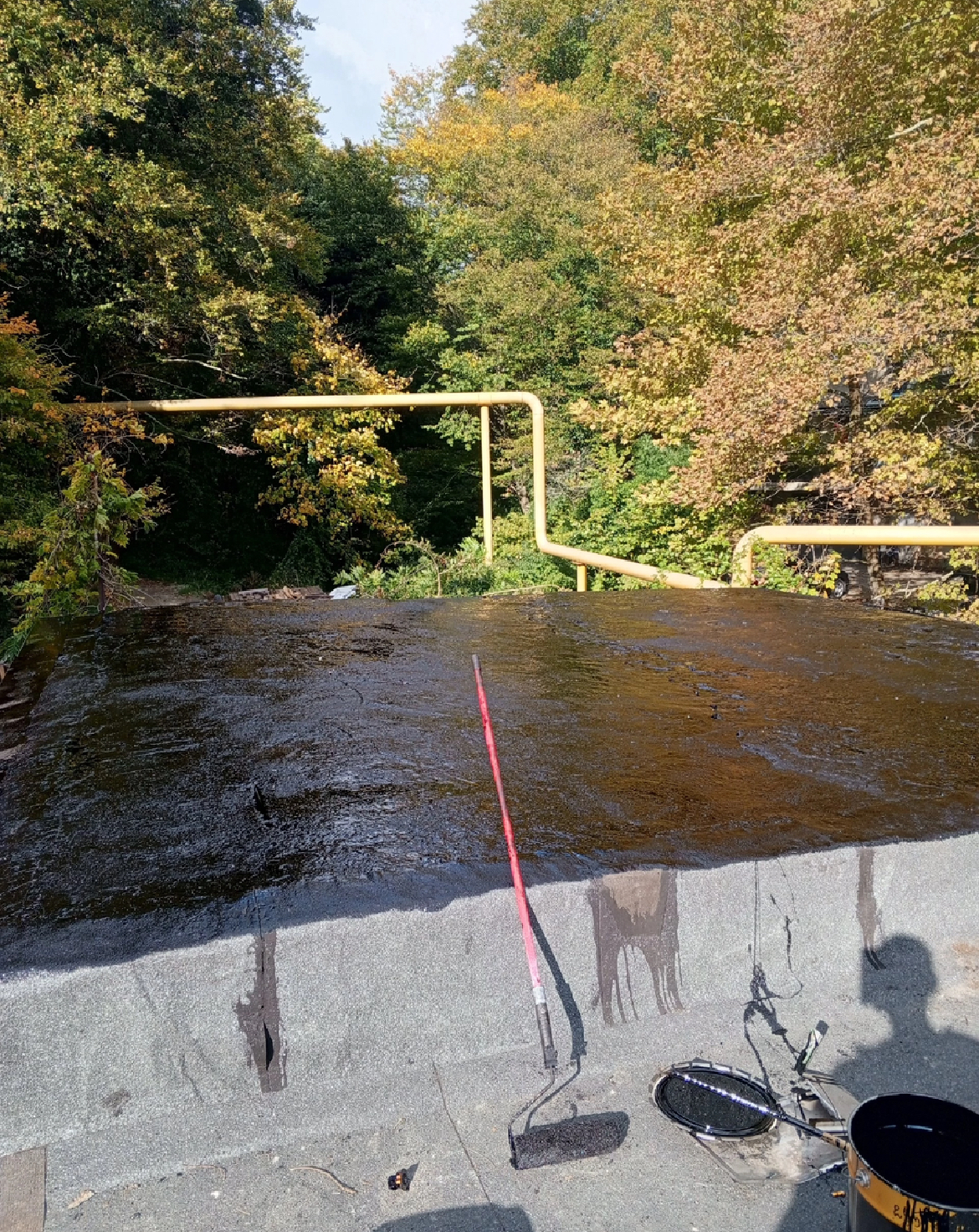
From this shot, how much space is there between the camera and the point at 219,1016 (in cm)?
153

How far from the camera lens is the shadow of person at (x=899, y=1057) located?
4.55 ft

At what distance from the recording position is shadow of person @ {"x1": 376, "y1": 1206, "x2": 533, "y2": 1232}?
4.38 ft

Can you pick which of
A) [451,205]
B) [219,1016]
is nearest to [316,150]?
[451,205]

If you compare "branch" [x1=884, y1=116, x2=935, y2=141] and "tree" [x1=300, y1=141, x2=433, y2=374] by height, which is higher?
"tree" [x1=300, y1=141, x2=433, y2=374]

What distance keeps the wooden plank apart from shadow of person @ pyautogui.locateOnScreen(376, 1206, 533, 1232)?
0.56 meters

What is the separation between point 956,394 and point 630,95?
11310 mm

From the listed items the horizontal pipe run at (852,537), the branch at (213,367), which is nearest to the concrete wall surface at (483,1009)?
the horizontal pipe run at (852,537)

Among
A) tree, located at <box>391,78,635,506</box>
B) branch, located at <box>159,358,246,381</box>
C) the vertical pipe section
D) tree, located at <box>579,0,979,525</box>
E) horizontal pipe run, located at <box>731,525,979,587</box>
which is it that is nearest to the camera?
horizontal pipe run, located at <box>731,525,979,587</box>

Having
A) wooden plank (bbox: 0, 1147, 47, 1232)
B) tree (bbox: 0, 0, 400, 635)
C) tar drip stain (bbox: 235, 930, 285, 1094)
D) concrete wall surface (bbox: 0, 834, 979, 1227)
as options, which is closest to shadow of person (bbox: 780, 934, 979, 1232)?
concrete wall surface (bbox: 0, 834, 979, 1227)

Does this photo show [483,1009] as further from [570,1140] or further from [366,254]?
[366,254]

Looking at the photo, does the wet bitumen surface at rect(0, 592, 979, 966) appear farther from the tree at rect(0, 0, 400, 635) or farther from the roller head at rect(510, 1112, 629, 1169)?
the tree at rect(0, 0, 400, 635)

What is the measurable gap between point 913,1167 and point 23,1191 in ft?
4.57

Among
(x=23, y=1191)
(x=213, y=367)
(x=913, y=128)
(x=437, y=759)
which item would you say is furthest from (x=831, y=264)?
(x=23, y=1191)

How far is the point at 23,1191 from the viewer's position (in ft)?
4.58
